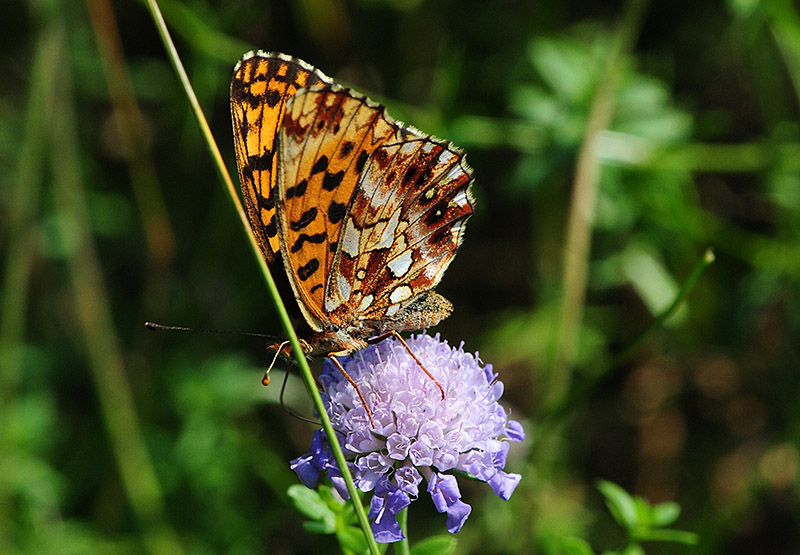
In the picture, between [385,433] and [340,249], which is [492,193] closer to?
[340,249]

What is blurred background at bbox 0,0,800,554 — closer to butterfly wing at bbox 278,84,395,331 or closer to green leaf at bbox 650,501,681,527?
green leaf at bbox 650,501,681,527

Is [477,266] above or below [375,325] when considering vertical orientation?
below

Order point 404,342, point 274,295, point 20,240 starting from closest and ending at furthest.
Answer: point 274,295
point 404,342
point 20,240

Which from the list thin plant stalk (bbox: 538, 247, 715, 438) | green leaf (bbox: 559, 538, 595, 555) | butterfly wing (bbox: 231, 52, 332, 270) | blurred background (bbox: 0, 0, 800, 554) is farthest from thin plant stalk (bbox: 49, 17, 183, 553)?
green leaf (bbox: 559, 538, 595, 555)

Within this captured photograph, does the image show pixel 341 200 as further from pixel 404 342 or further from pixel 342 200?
pixel 404 342

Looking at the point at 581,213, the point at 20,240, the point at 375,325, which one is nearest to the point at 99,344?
the point at 20,240

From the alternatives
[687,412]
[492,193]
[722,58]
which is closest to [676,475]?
[687,412]

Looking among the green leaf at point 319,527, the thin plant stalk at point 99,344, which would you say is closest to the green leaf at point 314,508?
the green leaf at point 319,527
